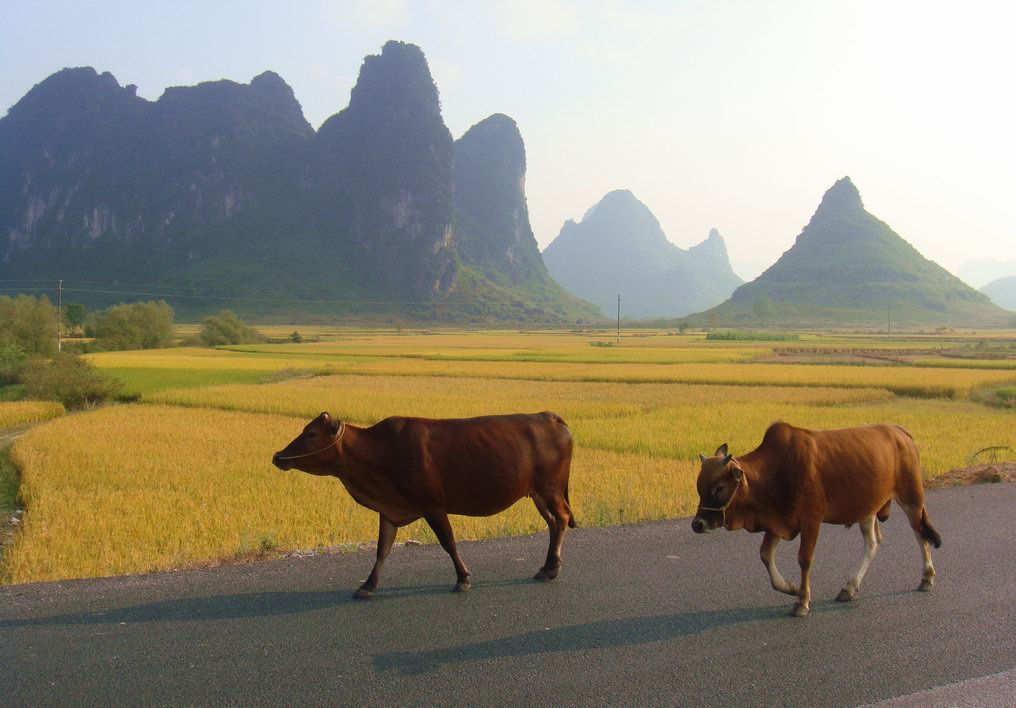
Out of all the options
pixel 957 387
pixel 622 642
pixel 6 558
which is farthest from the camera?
pixel 957 387

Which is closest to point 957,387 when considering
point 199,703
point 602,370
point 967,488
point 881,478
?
point 602,370

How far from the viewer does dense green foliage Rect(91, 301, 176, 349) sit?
7912 centimetres

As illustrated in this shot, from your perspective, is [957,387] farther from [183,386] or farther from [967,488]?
[183,386]

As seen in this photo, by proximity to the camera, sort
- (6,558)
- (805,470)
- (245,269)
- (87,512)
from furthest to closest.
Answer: (245,269) < (87,512) < (6,558) < (805,470)

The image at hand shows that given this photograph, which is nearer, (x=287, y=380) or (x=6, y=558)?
(x=6, y=558)

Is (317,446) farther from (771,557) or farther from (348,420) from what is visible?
(348,420)

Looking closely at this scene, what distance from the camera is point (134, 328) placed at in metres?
79.9

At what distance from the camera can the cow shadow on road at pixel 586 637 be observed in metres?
5.73

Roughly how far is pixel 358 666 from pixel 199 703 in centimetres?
109

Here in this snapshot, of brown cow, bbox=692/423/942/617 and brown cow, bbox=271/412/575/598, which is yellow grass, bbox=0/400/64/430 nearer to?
brown cow, bbox=271/412/575/598

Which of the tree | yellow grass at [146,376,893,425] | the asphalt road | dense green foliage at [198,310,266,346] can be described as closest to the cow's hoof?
the asphalt road

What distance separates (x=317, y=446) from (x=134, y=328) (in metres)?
81.6

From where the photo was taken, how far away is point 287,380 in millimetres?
42656

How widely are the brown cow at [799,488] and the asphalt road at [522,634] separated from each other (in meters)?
0.67
